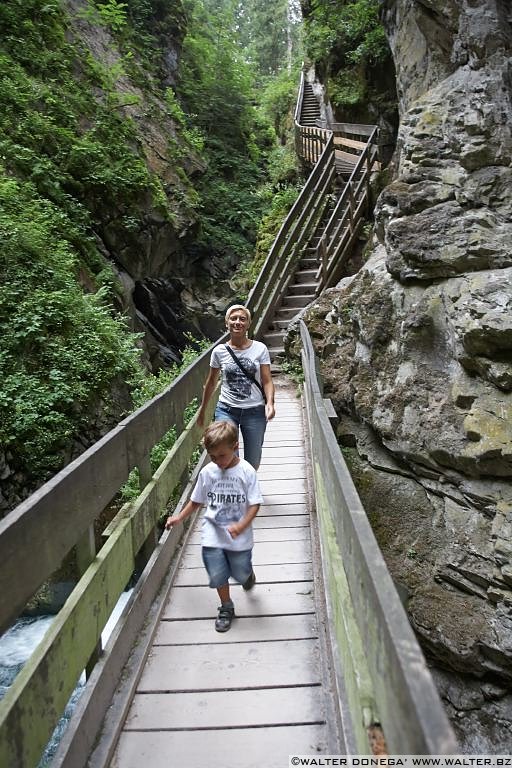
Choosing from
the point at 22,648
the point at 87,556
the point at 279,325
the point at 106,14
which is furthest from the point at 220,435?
the point at 106,14

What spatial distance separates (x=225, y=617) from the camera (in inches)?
126

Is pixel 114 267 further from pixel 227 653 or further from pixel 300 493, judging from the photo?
pixel 227 653

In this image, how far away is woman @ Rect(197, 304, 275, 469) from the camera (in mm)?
4496

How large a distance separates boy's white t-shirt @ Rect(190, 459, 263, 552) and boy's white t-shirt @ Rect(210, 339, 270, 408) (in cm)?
137

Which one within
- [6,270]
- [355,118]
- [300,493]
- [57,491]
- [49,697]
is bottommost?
[300,493]

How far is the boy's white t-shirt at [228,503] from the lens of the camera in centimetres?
315

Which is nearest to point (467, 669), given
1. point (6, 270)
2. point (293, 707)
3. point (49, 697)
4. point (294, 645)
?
point (294, 645)

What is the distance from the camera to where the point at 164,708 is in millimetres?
2578

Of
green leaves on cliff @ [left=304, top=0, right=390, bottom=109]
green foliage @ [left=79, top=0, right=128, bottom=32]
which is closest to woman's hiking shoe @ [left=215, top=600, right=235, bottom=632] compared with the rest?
green leaves on cliff @ [left=304, top=0, right=390, bottom=109]

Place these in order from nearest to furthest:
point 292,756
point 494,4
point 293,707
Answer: point 292,756
point 293,707
point 494,4

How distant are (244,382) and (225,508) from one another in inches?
60.6

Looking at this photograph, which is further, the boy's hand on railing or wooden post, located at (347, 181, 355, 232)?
wooden post, located at (347, 181, 355, 232)

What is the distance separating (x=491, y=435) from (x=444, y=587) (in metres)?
1.81

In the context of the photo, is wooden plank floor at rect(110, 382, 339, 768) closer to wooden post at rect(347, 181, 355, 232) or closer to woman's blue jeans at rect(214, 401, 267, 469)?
woman's blue jeans at rect(214, 401, 267, 469)
